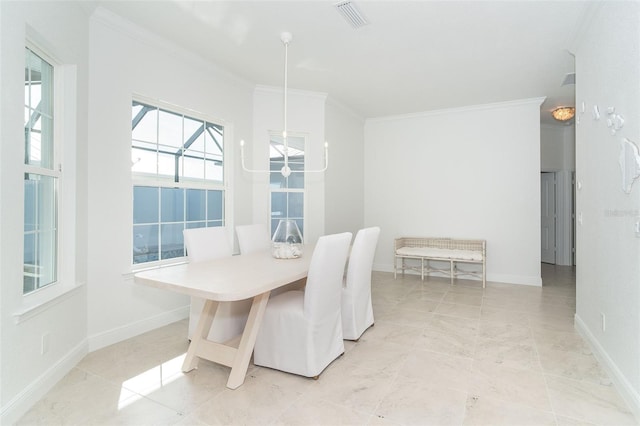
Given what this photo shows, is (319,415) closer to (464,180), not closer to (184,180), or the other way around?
(184,180)

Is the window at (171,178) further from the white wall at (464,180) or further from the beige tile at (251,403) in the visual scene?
the white wall at (464,180)

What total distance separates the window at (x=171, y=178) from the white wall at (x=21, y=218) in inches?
22.6

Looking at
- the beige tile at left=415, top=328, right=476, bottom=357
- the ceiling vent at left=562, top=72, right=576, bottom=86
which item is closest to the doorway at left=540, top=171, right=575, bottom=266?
the ceiling vent at left=562, top=72, right=576, bottom=86

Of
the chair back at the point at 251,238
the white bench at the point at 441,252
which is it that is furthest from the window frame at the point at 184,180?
the white bench at the point at 441,252

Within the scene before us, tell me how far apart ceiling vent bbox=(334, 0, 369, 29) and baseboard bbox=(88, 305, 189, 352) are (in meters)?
3.24

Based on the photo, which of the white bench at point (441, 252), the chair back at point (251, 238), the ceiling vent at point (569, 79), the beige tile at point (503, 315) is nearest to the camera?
the chair back at point (251, 238)

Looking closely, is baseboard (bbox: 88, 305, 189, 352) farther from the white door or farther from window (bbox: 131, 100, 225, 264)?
the white door

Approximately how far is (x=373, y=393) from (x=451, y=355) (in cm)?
89

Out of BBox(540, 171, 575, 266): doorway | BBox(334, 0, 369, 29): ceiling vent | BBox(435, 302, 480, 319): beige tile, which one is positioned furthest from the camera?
BBox(540, 171, 575, 266): doorway

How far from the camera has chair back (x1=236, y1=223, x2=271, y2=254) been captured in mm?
3379

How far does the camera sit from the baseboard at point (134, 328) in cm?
278

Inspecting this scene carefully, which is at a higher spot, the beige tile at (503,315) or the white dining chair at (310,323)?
the white dining chair at (310,323)

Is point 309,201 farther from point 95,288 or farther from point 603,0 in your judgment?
point 603,0

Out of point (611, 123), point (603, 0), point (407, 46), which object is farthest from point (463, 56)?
point (611, 123)
